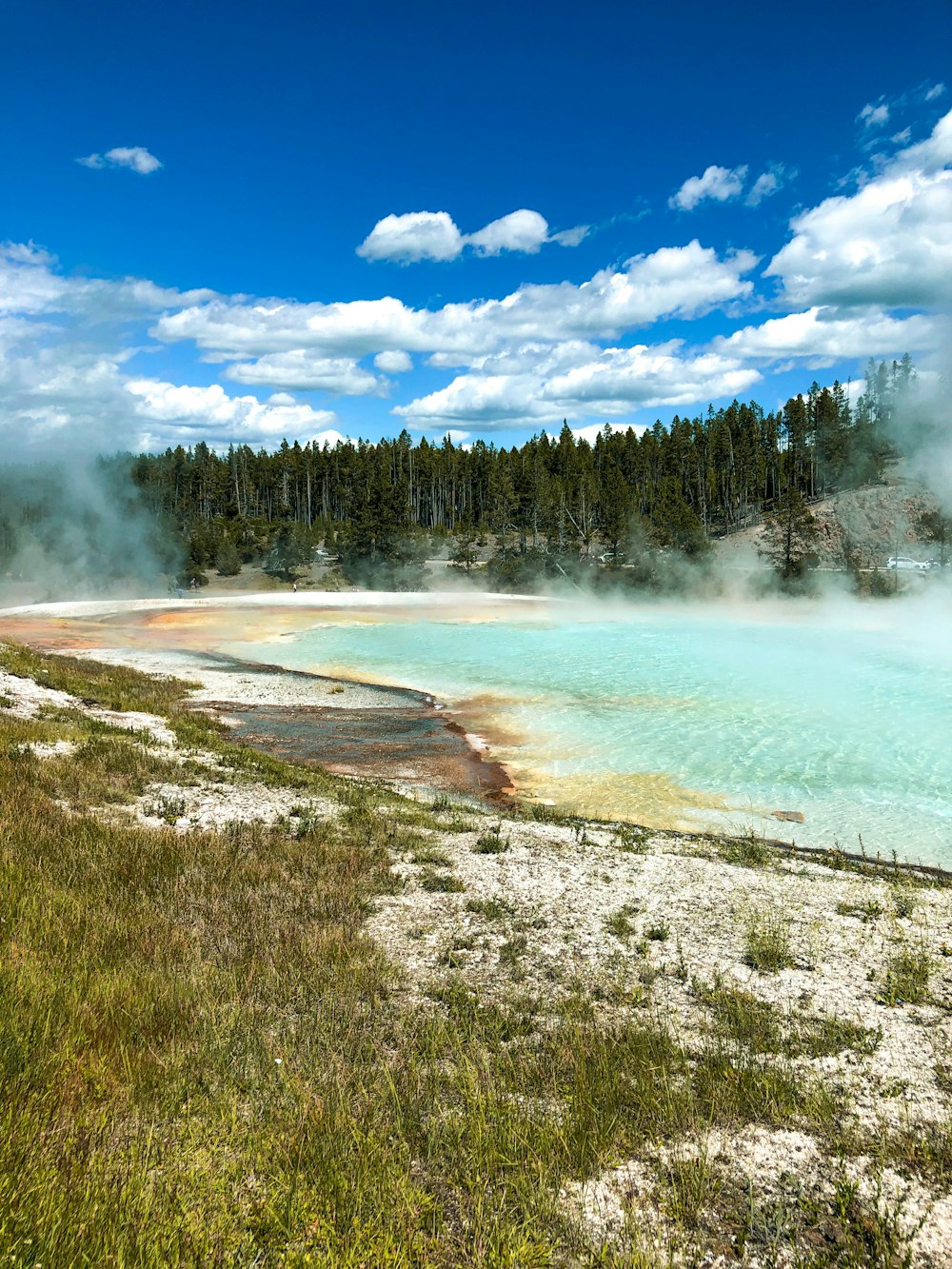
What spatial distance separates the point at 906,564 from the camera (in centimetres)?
6334

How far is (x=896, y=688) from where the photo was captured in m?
26.8

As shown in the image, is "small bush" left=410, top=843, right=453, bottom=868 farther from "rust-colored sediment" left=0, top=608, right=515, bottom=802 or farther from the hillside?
the hillside

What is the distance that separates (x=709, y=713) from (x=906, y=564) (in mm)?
50820

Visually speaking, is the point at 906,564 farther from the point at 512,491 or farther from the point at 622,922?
the point at 622,922

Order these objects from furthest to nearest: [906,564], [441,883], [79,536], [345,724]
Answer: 1. [79,536]
2. [906,564]
3. [345,724]
4. [441,883]

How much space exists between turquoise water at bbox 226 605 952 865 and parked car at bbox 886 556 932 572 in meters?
18.8

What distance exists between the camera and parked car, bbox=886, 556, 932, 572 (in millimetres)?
60134

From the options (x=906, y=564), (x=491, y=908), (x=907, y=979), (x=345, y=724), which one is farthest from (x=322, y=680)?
(x=906, y=564)

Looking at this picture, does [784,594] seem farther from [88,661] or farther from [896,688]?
[88,661]

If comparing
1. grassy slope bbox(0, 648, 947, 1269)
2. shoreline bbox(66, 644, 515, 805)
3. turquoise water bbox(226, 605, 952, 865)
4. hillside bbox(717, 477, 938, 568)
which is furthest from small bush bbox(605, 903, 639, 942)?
hillside bbox(717, 477, 938, 568)

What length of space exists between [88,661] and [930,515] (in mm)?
64480

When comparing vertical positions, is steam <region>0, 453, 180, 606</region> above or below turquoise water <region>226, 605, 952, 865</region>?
above

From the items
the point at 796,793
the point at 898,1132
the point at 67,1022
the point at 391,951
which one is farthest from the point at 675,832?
the point at 67,1022

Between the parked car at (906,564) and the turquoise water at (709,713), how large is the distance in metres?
18.8
